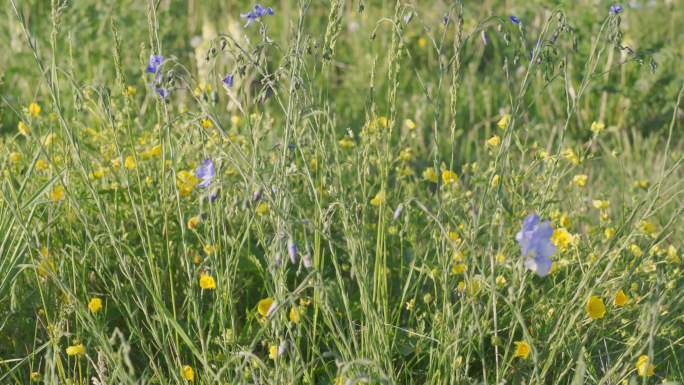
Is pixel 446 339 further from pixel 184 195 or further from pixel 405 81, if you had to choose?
pixel 405 81

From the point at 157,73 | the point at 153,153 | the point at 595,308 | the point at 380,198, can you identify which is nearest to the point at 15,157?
the point at 153,153

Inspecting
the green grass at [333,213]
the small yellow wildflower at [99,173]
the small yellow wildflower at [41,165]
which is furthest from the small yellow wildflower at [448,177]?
the small yellow wildflower at [41,165]

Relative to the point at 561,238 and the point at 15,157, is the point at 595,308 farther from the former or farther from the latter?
the point at 15,157

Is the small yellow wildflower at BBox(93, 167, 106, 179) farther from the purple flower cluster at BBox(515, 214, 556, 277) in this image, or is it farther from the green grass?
the purple flower cluster at BBox(515, 214, 556, 277)

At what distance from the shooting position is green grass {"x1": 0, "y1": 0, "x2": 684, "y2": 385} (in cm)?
180

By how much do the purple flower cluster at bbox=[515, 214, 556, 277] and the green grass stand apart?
0.06 m

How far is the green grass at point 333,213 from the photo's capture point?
180cm

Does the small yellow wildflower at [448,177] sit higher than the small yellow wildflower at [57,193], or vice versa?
the small yellow wildflower at [448,177]

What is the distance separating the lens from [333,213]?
171 cm

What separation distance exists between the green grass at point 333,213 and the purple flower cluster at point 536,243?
0.20 ft

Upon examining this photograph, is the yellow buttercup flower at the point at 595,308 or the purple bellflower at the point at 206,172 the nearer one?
the purple bellflower at the point at 206,172

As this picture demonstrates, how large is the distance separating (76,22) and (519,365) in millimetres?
2758

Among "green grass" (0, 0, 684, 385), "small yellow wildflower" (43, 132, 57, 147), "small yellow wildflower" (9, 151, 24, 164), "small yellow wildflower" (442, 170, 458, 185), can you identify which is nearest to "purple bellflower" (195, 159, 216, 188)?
"green grass" (0, 0, 684, 385)

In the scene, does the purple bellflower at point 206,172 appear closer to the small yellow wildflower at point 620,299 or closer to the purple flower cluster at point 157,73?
the purple flower cluster at point 157,73
